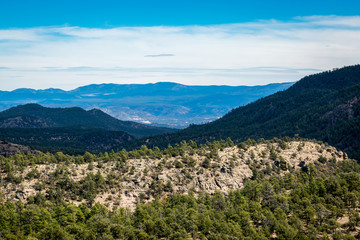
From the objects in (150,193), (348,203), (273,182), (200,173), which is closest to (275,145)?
(273,182)

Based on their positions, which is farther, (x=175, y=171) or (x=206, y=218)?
(x=175, y=171)

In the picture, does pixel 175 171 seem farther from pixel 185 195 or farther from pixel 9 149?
pixel 9 149

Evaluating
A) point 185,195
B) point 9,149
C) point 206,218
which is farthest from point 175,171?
point 9,149

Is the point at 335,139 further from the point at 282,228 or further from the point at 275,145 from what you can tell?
the point at 282,228

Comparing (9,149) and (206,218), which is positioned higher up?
(9,149)

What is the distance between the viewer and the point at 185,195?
303ft

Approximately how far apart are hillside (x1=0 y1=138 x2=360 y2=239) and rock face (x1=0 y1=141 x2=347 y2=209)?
0.30 metres

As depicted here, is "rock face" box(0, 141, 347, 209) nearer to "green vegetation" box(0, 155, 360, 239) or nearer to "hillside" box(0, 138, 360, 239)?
"hillside" box(0, 138, 360, 239)

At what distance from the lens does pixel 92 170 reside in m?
102

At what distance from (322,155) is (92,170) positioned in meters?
85.4

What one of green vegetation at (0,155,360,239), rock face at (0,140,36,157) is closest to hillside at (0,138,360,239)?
green vegetation at (0,155,360,239)

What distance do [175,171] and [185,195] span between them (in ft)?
54.3

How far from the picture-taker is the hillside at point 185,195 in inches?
2778

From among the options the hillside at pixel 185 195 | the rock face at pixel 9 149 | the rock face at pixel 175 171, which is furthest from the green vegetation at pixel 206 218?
the rock face at pixel 9 149
